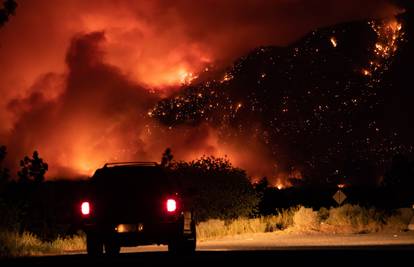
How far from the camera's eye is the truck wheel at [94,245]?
21375 millimetres

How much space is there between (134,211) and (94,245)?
1.23 metres

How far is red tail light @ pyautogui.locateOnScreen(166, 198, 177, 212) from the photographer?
2093cm

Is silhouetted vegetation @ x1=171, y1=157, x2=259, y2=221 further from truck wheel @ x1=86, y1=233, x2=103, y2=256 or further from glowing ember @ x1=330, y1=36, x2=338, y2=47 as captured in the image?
glowing ember @ x1=330, y1=36, x2=338, y2=47

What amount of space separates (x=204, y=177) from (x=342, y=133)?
93.9 m

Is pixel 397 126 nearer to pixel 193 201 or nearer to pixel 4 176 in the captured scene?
pixel 193 201

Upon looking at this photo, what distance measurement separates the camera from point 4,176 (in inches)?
1220

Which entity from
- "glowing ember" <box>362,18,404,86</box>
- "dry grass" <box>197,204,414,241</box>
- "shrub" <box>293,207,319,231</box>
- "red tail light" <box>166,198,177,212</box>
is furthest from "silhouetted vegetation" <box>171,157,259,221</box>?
"glowing ember" <box>362,18,404,86</box>

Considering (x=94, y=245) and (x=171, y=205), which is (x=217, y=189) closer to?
(x=94, y=245)

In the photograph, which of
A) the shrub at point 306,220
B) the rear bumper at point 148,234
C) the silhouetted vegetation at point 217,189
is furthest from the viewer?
the silhouetted vegetation at point 217,189

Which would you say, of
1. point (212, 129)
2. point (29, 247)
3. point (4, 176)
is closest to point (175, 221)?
point (29, 247)

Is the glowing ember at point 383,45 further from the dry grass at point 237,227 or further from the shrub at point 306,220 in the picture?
the shrub at point 306,220

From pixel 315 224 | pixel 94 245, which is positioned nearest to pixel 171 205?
pixel 94 245

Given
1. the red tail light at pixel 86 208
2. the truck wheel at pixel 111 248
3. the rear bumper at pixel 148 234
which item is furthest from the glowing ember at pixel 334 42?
the rear bumper at pixel 148 234

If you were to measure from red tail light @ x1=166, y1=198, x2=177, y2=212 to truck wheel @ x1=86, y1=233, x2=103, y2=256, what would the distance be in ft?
5.42
